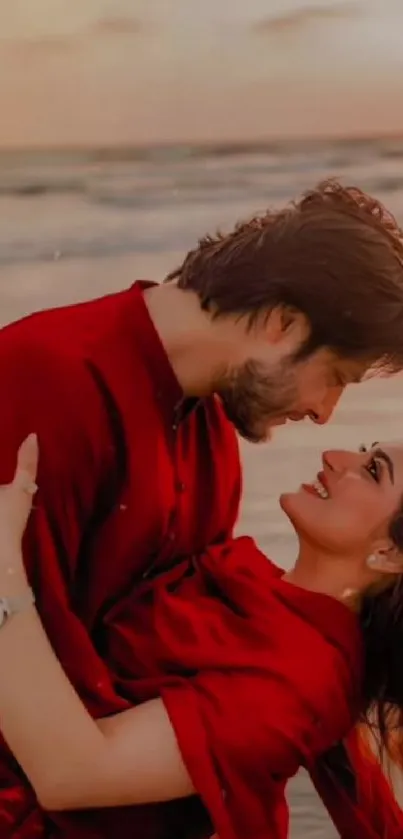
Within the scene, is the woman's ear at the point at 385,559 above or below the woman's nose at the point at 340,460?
below

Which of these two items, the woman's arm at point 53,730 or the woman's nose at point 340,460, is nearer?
the woman's arm at point 53,730

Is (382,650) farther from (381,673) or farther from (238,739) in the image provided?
(238,739)

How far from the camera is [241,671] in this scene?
137 centimetres

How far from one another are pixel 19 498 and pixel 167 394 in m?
0.21

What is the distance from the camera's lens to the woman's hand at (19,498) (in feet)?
4.34

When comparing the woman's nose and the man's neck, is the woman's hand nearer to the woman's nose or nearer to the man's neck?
the man's neck

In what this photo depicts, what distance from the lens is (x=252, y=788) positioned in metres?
1.36

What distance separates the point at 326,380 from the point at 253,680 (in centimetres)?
36

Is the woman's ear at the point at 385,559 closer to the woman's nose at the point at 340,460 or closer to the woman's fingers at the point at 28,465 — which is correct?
the woman's nose at the point at 340,460

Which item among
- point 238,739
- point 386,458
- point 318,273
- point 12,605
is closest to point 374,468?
point 386,458

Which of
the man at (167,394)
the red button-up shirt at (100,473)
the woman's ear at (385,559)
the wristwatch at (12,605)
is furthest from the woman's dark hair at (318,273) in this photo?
the wristwatch at (12,605)

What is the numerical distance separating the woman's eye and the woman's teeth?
0.06 meters

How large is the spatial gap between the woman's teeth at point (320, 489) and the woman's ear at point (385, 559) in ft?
0.28

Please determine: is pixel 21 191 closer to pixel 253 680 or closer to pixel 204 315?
pixel 204 315
